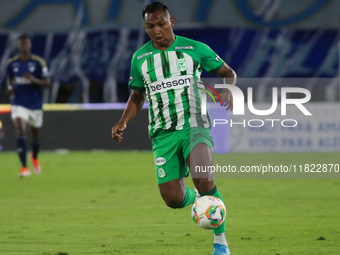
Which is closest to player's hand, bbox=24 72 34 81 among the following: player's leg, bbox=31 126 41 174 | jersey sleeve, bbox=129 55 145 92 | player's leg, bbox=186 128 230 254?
player's leg, bbox=31 126 41 174

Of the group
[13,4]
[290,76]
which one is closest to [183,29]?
[290,76]

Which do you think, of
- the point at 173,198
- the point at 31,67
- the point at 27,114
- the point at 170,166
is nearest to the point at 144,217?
the point at 173,198

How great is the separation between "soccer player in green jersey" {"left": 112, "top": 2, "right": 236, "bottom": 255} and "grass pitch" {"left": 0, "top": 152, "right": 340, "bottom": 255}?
24.4 inches

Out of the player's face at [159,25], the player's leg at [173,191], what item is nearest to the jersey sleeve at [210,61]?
the player's face at [159,25]

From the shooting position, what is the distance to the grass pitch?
460cm

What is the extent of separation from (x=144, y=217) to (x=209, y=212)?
218 cm

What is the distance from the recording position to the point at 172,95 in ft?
15.0

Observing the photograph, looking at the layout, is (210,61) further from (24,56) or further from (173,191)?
(24,56)

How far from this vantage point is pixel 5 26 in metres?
20.1

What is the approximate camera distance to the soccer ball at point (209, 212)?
4.11 metres

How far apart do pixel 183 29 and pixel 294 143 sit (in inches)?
260

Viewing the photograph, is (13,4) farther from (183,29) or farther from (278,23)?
(278,23)

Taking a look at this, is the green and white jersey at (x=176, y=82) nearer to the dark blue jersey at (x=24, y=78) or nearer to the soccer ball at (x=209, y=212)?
the soccer ball at (x=209, y=212)

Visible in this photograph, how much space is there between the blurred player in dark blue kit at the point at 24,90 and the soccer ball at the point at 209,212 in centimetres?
707
